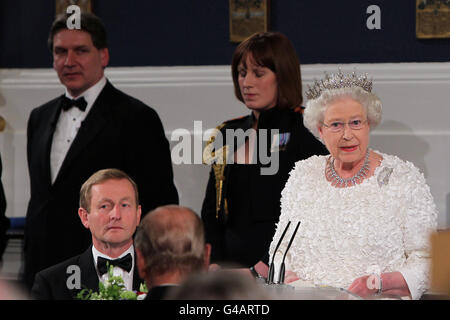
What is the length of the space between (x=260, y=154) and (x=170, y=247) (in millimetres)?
1418

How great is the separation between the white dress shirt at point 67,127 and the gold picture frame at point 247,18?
1023mm

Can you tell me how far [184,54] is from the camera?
15.3ft

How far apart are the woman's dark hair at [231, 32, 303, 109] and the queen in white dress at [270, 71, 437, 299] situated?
330mm

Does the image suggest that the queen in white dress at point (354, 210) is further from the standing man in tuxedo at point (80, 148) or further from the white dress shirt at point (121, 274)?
the standing man in tuxedo at point (80, 148)

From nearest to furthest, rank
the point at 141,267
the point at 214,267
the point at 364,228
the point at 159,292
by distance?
the point at 159,292 → the point at 141,267 → the point at 364,228 → the point at 214,267

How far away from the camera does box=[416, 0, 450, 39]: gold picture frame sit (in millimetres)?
4195

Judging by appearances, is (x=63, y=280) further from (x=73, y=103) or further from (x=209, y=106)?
(x=209, y=106)

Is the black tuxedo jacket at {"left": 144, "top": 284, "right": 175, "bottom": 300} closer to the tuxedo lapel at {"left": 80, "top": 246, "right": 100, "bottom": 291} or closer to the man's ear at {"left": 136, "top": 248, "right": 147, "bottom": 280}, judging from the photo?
the man's ear at {"left": 136, "top": 248, "right": 147, "bottom": 280}

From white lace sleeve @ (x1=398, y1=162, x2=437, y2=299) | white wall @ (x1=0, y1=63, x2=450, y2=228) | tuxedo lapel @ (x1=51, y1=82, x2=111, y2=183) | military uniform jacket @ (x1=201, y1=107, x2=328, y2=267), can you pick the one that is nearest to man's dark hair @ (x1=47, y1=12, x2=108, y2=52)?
tuxedo lapel @ (x1=51, y1=82, x2=111, y2=183)

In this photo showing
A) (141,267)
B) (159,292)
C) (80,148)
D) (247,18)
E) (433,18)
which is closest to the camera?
(159,292)

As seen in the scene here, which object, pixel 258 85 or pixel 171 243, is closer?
pixel 171 243

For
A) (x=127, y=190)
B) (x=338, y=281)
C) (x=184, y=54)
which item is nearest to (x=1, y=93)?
(x=184, y=54)

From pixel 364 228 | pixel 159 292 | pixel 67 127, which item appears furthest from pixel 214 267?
pixel 159 292

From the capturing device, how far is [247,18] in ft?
14.7
